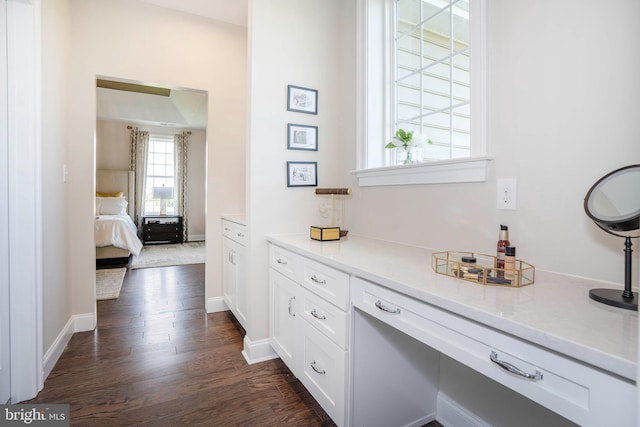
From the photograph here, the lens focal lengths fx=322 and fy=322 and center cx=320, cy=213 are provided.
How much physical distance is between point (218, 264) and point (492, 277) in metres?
2.65

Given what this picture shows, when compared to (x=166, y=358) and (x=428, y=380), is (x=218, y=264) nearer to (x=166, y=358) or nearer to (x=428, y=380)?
(x=166, y=358)

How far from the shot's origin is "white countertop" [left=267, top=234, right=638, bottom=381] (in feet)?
2.03

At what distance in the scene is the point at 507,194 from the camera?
1306mm

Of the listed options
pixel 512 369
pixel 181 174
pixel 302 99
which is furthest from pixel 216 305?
pixel 181 174

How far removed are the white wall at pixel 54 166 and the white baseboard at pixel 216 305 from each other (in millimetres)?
1085

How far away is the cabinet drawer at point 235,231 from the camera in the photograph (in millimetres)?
2442

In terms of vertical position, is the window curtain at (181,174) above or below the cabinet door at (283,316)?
above

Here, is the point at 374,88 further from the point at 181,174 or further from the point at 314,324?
the point at 181,174

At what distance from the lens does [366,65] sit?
2.11 m

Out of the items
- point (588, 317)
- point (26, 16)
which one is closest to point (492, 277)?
point (588, 317)

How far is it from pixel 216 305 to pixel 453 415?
7.58 feet

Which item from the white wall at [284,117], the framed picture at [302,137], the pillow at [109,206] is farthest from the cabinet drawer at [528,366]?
the pillow at [109,206]

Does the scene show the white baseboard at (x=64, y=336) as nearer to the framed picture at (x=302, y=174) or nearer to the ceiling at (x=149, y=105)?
the framed picture at (x=302, y=174)

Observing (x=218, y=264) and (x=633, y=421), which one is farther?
(x=218, y=264)
